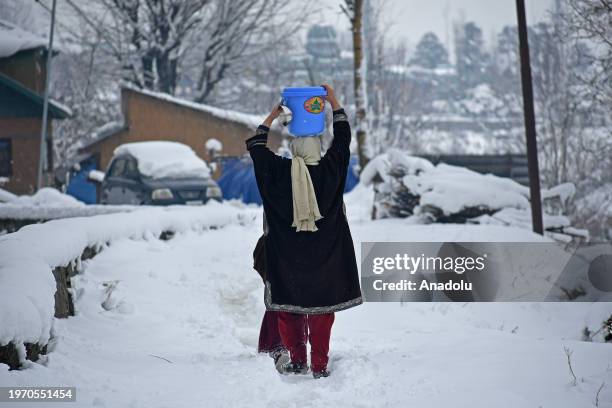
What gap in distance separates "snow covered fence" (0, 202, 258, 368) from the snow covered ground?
132 millimetres

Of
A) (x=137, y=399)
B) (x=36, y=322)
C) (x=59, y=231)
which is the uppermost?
(x=59, y=231)

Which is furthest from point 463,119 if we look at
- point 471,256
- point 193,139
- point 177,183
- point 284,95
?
point 284,95

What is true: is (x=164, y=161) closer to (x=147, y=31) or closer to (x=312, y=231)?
(x=312, y=231)

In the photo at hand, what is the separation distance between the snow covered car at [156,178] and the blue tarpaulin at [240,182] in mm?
5215

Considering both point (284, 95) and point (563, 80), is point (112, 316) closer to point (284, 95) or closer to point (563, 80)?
point (284, 95)

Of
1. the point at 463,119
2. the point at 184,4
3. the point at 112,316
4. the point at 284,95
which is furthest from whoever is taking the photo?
the point at 463,119

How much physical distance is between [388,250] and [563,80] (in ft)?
71.6

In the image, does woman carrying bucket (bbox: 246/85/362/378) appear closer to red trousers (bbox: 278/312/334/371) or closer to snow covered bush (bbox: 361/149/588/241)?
red trousers (bbox: 278/312/334/371)

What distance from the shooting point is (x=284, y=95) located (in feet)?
15.3

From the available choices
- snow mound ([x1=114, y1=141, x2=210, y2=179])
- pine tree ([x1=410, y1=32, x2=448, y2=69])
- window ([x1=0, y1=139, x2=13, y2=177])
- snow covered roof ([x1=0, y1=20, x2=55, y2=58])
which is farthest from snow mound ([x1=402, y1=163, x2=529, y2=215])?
pine tree ([x1=410, y1=32, x2=448, y2=69])

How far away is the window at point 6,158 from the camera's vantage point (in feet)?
80.3

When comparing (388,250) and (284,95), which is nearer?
(284,95)

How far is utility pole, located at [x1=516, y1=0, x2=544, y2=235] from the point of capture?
1123 cm

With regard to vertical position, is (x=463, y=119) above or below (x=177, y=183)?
above
